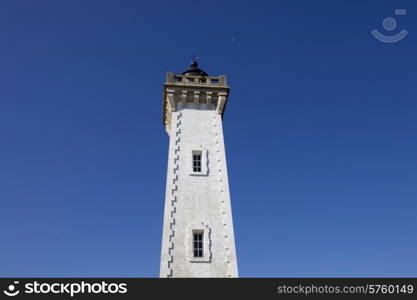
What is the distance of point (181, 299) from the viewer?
52.0ft

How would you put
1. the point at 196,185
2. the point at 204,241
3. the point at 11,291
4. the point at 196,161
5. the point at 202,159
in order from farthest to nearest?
the point at 196,161 < the point at 202,159 < the point at 196,185 < the point at 204,241 < the point at 11,291

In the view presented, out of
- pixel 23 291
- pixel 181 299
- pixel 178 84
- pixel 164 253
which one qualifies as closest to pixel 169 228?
pixel 164 253

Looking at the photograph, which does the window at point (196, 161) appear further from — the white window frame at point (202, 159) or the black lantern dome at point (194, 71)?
the black lantern dome at point (194, 71)

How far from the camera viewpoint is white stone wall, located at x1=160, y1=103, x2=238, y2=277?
20.9 m

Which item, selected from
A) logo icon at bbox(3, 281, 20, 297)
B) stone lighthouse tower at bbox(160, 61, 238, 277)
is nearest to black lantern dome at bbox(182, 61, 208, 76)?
stone lighthouse tower at bbox(160, 61, 238, 277)

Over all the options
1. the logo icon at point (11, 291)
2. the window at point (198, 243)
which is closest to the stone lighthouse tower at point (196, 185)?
the window at point (198, 243)

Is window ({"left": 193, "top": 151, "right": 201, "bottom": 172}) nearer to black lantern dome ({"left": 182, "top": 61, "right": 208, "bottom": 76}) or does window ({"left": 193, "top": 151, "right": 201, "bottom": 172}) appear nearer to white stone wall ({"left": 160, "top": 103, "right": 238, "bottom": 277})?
white stone wall ({"left": 160, "top": 103, "right": 238, "bottom": 277})

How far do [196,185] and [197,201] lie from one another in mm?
1074

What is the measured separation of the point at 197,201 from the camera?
897 inches

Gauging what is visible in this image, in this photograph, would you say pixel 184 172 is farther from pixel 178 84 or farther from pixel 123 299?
pixel 123 299

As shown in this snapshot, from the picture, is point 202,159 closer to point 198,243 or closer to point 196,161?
point 196,161

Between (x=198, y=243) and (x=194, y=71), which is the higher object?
(x=194, y=71)

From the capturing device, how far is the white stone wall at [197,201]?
20.9 metres

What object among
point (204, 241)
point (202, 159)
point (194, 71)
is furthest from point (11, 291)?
point (194, 71)
